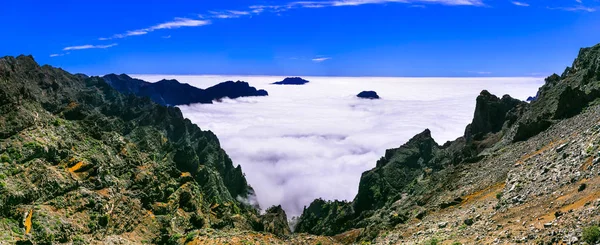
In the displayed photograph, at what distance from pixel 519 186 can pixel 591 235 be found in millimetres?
21225

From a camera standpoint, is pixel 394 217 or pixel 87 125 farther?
pixel 87 125

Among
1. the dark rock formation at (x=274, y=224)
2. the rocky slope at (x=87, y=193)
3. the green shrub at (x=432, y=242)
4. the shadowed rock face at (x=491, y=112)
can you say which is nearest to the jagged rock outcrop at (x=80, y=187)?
the rocky slope at (x=87, y=193)

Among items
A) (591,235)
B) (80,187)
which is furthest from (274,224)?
(591,235)

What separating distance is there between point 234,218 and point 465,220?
177ft

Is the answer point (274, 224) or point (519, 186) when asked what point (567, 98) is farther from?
point (274, 224)

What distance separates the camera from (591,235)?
73.5ft

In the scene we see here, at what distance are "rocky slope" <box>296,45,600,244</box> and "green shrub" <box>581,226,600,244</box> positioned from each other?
6 centimetres

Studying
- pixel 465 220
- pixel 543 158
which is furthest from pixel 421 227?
pixel 543 158

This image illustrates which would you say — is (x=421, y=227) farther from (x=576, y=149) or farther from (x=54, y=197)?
(x=54, y=197)

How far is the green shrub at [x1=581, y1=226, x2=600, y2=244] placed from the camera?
72.7 feet

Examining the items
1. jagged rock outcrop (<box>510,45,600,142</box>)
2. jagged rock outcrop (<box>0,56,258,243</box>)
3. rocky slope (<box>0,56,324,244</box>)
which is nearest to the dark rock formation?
rocky slope (<box>0,56,324,244</box>)

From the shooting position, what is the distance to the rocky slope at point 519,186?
29741 millimetres

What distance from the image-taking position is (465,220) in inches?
1575

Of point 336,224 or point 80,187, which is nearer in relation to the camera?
point 80,187
